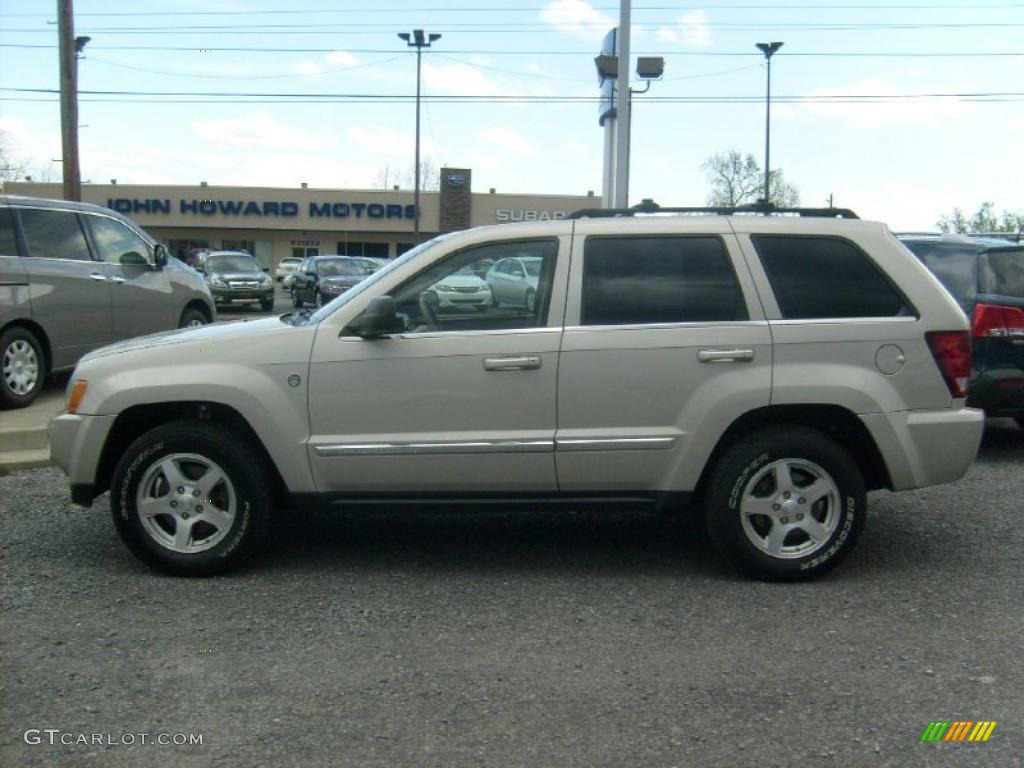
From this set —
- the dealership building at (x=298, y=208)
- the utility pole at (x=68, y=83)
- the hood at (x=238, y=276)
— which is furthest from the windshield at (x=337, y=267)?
the dealership building at (x=298, y=208)

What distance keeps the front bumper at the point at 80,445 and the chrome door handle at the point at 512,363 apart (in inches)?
75.1

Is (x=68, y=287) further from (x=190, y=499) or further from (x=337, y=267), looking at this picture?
(x=337, y=267)

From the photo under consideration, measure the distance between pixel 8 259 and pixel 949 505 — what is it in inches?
318

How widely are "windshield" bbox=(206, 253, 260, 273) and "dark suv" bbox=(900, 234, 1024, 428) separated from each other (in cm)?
2289

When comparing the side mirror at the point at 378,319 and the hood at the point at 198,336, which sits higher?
the side mirror at the point at 378,319

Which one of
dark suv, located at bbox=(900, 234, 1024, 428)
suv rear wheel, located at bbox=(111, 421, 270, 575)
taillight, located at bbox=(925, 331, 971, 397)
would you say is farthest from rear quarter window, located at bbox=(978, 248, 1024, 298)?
suv rear wheel, located at bbox=(111, 421, 270, 575)

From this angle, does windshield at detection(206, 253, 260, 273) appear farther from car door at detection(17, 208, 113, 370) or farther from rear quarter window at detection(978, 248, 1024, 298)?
rear quarter window at detection(978, 248, 1024, 298)

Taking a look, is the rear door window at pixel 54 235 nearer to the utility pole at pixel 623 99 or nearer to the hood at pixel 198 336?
the hood at pixel 198 336

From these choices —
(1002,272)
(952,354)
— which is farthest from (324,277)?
(952,354)

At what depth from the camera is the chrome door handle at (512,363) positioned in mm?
5062

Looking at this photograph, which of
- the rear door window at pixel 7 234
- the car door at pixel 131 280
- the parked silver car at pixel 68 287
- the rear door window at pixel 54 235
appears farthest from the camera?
the car door at pixel 131 280

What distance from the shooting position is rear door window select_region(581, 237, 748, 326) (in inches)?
203

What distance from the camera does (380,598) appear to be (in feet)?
16.4

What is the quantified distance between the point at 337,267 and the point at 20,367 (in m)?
20.1
